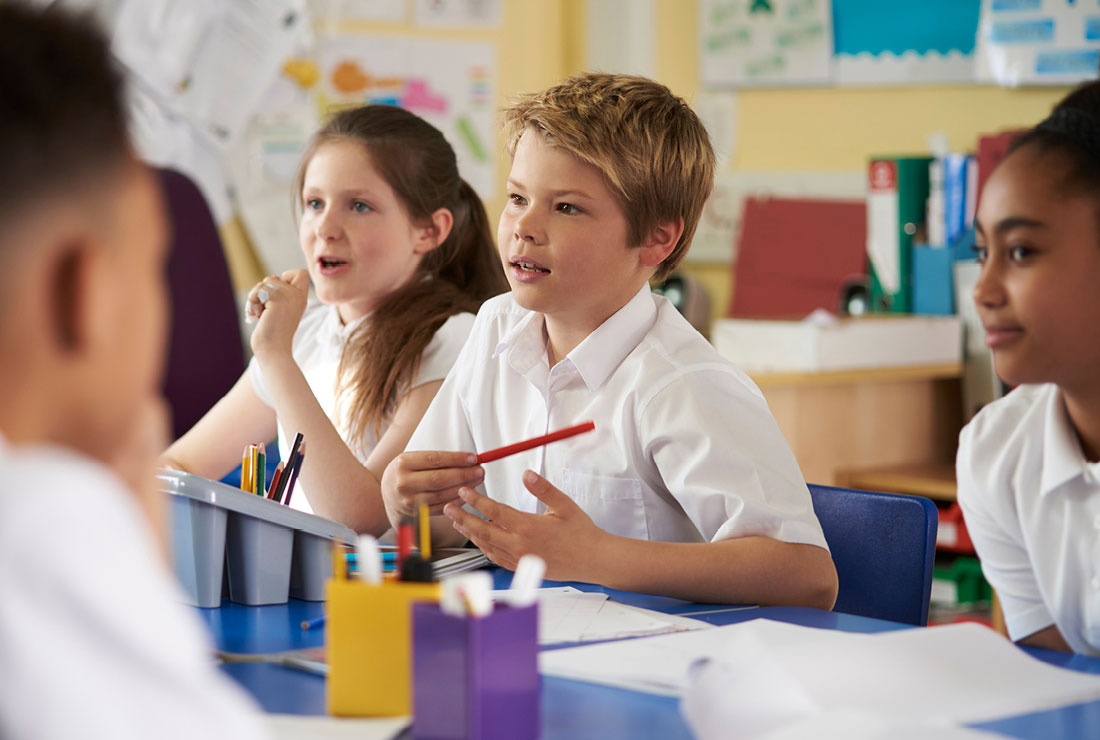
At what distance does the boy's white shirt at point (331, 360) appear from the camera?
60.4 inches

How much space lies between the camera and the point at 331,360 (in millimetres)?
1672

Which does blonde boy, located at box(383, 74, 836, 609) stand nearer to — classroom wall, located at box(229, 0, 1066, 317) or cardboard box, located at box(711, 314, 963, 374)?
cardboard box, located at box(711, 314, 963, 374)

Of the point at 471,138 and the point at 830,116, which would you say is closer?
the point at 830,116

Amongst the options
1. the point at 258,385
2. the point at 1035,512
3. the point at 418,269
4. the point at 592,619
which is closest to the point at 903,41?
the point at 418,269

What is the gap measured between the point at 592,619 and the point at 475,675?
1.01 ft

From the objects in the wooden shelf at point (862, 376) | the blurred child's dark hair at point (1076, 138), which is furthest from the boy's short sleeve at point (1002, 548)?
the wooden shelf at point (862, 376)

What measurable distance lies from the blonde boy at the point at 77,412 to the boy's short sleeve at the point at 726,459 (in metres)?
0.69

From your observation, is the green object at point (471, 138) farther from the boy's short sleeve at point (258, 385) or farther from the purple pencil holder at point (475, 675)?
the purple pencil holder at point (475, 675)

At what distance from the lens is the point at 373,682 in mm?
697

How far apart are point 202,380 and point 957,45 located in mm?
1746

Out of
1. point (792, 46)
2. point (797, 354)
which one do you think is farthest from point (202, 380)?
point (792, 46)

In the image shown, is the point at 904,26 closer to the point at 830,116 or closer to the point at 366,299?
the point at 830,116

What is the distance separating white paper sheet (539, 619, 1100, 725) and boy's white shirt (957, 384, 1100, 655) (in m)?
0.28

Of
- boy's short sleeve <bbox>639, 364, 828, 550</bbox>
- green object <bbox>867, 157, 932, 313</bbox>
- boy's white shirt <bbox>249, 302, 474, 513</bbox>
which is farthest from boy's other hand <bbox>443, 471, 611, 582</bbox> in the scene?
green object <bbox>867, 157, 932, 313</bbox>
